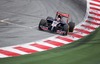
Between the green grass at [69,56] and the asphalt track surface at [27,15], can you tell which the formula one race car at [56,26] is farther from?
the green grass at [69,56]

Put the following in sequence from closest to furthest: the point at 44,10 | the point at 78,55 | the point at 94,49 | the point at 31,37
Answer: the point at 78,55 → the point at 94,49 → the point at 31,37 → the point at 44,10

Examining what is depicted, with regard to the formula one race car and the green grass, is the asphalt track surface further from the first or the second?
the green grass

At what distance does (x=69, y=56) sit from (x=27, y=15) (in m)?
8.10

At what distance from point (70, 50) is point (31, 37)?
11.6 ft

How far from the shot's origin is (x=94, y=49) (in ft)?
56.7

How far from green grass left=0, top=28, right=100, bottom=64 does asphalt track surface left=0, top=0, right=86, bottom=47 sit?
102 inches

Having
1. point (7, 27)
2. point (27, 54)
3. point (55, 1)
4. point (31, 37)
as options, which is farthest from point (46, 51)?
point (55, 1)

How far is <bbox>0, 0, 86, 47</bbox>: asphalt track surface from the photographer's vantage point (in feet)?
63.5

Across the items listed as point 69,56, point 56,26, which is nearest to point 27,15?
point 56,26

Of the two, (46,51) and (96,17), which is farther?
(96,17)

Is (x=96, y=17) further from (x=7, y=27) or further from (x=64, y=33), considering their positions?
(x=7, y=27)

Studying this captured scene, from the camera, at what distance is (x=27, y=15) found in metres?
23.2

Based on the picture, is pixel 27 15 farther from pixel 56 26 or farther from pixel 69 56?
pixel 69 56

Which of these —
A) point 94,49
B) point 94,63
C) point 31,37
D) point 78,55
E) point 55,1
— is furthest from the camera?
point 55,1
